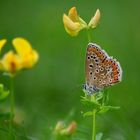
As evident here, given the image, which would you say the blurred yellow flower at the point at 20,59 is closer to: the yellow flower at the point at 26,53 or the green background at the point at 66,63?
the yellow flower at the point at 26,53

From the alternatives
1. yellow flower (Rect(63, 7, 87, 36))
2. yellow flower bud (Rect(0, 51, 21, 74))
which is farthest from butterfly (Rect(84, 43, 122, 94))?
yellow flower bud (Rect(0, 51, 21, 74))

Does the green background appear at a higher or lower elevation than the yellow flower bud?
lower

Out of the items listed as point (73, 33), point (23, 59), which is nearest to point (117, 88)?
point (73, 33)

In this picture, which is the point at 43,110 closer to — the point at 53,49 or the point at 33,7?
the point at 53,49

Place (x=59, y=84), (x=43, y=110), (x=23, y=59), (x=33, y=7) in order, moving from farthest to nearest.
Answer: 1. (x=33, y=7)
2. (x=59, y=84)
3. (x=43, y=110)
4. (x=23, y=59)

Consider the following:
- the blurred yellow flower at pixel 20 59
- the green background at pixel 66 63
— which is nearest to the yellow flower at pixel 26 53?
the blurred yellow flower at pixel 20 59

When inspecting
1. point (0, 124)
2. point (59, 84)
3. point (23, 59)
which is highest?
point (23, 59)

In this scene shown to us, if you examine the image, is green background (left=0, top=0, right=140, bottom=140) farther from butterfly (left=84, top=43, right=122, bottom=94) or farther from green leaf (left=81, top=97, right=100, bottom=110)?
green leaf (left=81, top=97, right=100, bottom=110)
